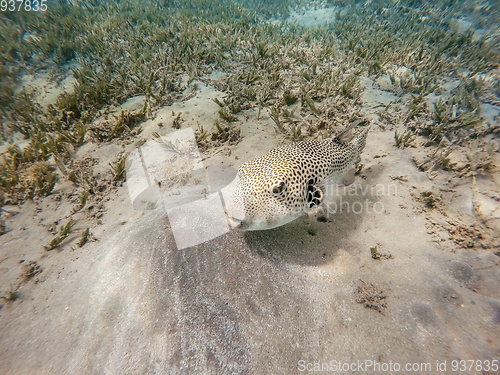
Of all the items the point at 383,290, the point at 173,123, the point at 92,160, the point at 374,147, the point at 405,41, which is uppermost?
the point at 405,41

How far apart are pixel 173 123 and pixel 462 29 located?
11076 mm

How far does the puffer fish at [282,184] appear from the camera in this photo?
93.4 inches

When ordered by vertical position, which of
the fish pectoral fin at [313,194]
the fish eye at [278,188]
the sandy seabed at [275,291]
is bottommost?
the sandy seabed at [275,291]

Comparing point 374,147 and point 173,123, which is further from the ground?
point 173,123

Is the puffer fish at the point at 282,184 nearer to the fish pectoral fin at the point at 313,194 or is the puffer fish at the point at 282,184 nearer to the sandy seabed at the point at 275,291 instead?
the fish pectoral fin at the point at 313,194

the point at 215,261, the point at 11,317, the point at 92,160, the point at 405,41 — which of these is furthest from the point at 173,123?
the point at 405,41

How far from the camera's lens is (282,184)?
2439 mm

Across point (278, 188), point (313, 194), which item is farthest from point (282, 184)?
point (313, 194)

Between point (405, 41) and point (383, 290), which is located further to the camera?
point (405, 41)

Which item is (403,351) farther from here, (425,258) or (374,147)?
(374,147)

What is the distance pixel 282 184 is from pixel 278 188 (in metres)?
0.07

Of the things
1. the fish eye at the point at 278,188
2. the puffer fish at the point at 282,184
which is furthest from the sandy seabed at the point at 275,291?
the fish eye at the point at 278,188

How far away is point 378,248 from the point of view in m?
2.86

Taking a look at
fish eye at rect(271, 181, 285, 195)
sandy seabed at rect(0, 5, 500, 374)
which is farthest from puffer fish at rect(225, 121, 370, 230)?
sandy seabed at rect(0, 5, 500, 374)
